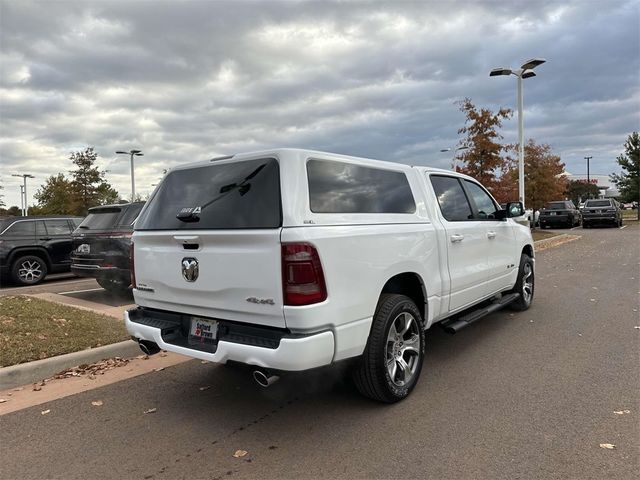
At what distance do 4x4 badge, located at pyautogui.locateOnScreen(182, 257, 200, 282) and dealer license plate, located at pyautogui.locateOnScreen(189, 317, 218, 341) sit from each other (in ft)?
1.08

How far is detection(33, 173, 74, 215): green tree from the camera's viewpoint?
32562 mm

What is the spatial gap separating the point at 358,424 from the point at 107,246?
614 centimetres

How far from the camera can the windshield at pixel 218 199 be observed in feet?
11.0

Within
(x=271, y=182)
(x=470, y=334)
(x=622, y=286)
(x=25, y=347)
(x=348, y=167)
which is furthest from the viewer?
(x=622, y=286)

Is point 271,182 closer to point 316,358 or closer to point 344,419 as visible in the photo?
point 316,358

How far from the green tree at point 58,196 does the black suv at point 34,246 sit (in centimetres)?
2227

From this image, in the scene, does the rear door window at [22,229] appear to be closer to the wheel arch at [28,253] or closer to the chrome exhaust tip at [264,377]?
the wheel arch at [28,253]

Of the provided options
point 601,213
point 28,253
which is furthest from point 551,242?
point 28,253

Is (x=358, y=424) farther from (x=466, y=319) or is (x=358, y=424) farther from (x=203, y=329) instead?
(x=466, y=319)

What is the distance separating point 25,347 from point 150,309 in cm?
194

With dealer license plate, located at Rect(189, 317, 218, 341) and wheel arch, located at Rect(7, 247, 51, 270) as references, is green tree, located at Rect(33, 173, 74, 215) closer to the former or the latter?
wheel arch, located at Rect(7, 247, 51, 270)

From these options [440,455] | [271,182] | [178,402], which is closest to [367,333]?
[440,455]

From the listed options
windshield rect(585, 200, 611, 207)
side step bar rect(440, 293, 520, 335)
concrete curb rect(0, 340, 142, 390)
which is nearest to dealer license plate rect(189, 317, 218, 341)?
concrete curb rect(0, 340, 142, 390)

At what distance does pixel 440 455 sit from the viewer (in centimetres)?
310
